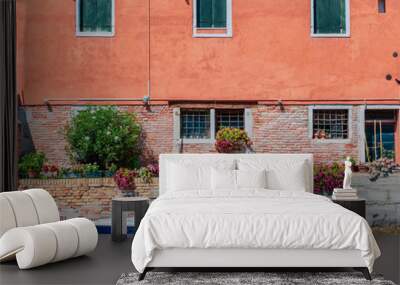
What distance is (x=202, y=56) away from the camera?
26.3 feet

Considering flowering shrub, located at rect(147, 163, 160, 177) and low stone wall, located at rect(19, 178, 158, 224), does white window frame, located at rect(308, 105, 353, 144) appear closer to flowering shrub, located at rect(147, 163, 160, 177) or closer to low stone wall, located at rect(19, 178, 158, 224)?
flowering shrub, located at rect(147, 163, 160, 177)

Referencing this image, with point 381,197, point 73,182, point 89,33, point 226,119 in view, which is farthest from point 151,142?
point 381,197

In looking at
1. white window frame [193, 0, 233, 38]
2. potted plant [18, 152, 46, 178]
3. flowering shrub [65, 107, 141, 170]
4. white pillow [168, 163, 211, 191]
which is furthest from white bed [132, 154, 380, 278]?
white window frame [193, 0, 233, 38]

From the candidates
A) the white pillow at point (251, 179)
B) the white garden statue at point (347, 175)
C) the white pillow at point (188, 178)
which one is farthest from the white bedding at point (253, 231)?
the white garden statue at point (347, 175)

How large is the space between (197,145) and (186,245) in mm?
3256

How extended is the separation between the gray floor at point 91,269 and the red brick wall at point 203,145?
1836 millimetres

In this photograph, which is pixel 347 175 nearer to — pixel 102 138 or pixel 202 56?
pixel 202 56

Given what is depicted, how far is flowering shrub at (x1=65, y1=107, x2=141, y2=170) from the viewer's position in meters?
7.96

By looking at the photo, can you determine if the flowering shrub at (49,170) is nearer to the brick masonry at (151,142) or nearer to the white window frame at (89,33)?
the brick masonry at (151,142)

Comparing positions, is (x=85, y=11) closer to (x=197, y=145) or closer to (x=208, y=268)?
(x=197, y=145)

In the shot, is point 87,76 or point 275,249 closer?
point 275,249

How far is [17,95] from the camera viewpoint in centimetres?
791

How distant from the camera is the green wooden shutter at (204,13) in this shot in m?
8.01

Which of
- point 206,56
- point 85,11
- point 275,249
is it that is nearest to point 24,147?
point 85,11
